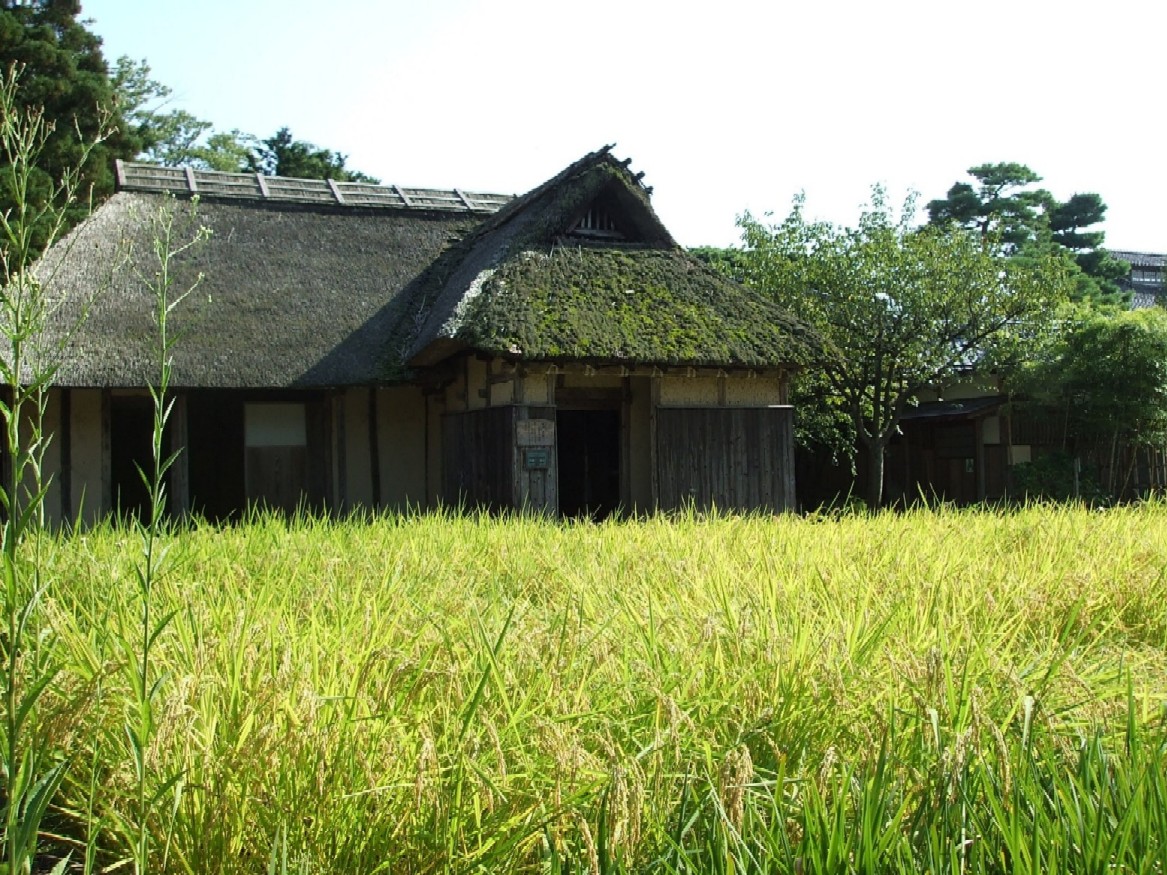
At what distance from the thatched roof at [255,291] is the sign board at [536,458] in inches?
85.2

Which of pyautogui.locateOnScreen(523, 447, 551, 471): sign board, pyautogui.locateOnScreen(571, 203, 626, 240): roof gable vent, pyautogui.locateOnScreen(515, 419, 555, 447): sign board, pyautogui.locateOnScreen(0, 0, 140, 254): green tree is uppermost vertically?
pyautogui.locateOnScreen(0, 0, 140, 254): green tree

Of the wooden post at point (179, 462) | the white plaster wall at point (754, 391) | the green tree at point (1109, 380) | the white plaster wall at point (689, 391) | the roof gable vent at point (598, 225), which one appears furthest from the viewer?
the green tree at point (1109, 380)

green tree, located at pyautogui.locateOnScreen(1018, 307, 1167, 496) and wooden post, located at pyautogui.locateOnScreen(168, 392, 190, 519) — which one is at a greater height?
green tree, located at pyautogui.locateOnScreen(1018, 307, 1167, 496)

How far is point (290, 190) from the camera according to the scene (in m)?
13.8

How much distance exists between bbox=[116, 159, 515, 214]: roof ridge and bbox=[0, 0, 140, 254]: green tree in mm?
3316

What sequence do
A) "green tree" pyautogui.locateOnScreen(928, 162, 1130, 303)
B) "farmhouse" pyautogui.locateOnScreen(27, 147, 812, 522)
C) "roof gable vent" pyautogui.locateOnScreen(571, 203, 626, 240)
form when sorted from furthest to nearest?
"green tree" pyautogui.locateOnScreen(928, 162, 1130, 303), "roof gable vent" pyautogui.locateOnScreen(571, 203, 626, 240), "farmhouse" pyautogui.locateOnScreen(27, 147, 812, 522)

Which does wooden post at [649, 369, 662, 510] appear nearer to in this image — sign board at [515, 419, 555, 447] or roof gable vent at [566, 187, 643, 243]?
sign board at [515, 419, 555, 447]

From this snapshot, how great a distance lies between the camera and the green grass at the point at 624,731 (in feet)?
5.91

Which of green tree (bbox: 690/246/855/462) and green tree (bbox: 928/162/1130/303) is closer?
green tree (bbox: 690/246/855/462)

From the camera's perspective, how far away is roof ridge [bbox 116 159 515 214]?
1312cm

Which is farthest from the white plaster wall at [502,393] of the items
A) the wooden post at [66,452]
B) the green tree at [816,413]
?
the green tree at [816,413]

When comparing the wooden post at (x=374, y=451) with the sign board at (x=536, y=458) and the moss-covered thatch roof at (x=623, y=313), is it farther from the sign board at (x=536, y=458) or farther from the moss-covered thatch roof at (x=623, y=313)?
the sign board at (x=536, y=458)

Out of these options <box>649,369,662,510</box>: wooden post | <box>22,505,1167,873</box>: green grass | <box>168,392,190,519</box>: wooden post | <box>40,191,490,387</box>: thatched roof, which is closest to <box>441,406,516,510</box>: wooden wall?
<box>40,191,490,387</box>: thatched roof

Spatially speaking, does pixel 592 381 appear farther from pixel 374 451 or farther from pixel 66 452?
pixel 66 452
